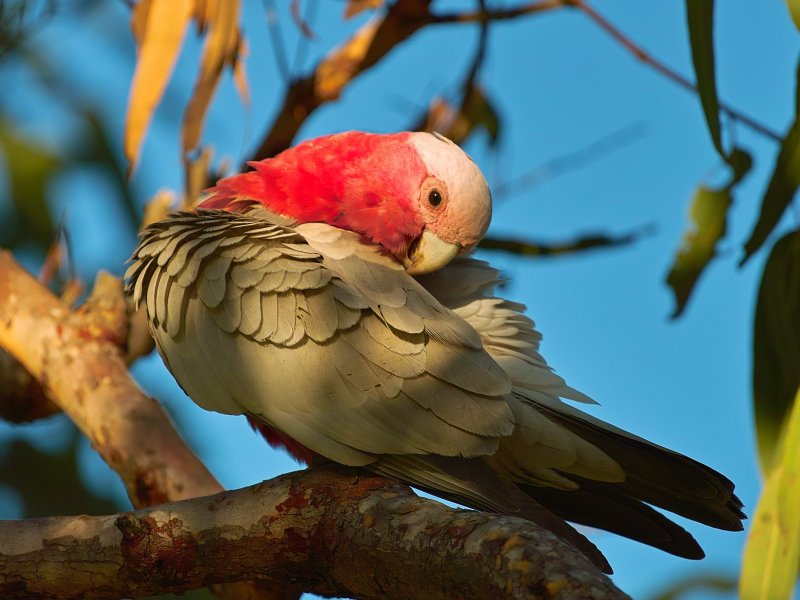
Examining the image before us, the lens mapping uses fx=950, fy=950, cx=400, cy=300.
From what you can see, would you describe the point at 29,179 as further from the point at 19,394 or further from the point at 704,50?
Answer: the point at 704,50

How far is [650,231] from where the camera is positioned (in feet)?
9.64

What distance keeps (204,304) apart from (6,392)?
1.02 metres

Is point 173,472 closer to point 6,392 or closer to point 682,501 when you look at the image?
point 6,392

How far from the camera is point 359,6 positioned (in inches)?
113

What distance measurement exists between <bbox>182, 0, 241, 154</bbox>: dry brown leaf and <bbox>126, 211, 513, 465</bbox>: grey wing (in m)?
0.78

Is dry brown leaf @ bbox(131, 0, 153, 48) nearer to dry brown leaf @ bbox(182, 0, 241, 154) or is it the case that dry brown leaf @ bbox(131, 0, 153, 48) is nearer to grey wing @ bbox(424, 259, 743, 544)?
dry brown leaf @ bbox(182, 0, 241, 154)

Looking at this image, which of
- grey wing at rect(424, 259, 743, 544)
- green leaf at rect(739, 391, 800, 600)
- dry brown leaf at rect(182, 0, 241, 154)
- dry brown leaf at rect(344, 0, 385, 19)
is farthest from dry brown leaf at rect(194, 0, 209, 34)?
green leaf at rect(739, 391, 800, 600)

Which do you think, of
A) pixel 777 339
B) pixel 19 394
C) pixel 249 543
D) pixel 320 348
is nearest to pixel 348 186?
pixel 320 348

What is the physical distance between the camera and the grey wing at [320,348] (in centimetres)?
160

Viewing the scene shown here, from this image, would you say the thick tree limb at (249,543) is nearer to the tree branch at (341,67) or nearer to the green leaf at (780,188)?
the green leaf at (780,188)

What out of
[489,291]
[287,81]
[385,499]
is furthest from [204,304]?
[287,81]

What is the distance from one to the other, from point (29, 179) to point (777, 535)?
314cm

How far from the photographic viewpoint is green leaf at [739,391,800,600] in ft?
4.98

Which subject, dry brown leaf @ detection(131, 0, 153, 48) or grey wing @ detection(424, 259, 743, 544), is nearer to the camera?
grey wing @ detection(424, 259, 743, 544)
